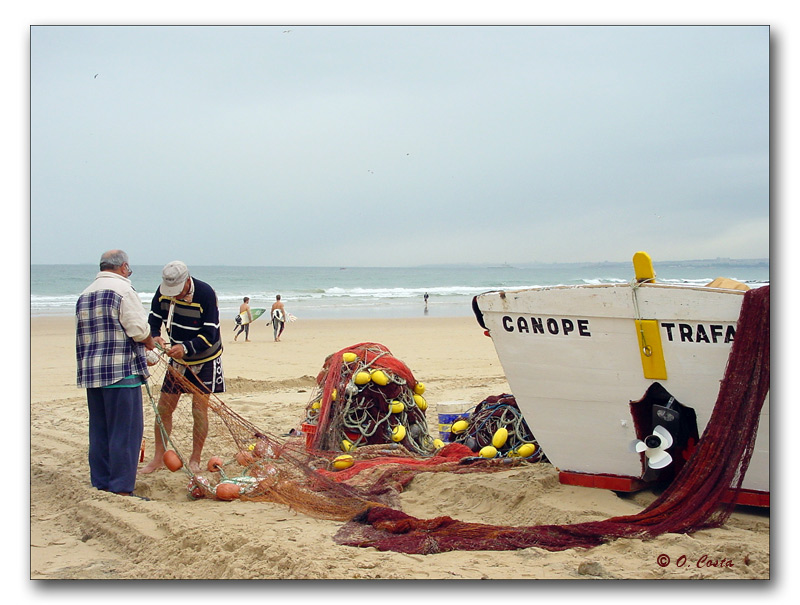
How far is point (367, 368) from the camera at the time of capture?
22.8 ft

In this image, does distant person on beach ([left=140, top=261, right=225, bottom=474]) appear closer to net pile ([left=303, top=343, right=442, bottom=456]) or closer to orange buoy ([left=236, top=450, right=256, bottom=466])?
orange buoy ([left=236, top=450, right=256, bottom=466])

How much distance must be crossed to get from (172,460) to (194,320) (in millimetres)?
1127

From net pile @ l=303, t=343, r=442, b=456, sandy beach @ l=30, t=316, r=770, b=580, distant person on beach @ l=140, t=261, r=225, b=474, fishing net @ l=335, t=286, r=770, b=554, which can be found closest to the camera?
sandy beach @ l=30, t=316, r=770, b=580

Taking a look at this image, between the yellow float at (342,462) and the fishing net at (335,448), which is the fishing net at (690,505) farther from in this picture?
the yellow float at (342,462)

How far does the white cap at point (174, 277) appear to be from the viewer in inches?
243

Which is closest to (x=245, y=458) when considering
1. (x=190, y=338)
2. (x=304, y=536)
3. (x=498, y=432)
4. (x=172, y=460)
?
(x=172, y=460)

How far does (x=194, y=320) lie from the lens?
6379 millimetres

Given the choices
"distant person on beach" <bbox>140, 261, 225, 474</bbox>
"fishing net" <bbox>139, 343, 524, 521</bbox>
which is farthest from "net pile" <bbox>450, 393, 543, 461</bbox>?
"distant person on beach" <bbox>140, 261, 225, 474</bbox>

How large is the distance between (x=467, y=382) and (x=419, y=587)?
8399 mm

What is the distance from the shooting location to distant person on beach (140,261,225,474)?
6.26 metres

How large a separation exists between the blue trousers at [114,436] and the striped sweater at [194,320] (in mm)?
788

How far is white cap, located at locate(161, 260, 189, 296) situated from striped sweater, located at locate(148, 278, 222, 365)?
114mm

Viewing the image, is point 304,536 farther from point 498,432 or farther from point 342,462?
point 498,432

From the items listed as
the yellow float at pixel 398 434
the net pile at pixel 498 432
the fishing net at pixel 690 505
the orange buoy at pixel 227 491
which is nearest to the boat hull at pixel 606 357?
the fishing net at pixel 690 505
